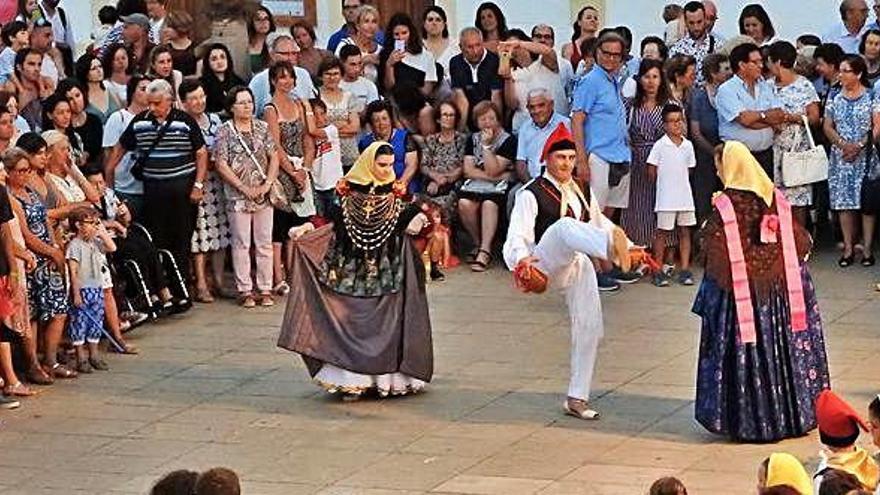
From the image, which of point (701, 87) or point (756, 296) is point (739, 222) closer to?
point (756, 296)

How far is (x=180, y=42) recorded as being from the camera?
53.3 ft

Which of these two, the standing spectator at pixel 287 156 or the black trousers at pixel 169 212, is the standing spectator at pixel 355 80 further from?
the black trousers at pixel 169 212

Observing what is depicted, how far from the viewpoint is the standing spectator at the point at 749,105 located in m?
15.6

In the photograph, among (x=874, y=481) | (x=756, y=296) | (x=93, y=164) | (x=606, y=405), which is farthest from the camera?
(x=93, y=164)

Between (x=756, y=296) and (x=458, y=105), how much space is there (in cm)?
550

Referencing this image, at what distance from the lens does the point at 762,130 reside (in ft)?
51.4

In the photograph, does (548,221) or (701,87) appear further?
(701,87)

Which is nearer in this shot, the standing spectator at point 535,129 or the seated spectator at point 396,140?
the standing spectator at point 535,129

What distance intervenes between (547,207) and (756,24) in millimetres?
5703

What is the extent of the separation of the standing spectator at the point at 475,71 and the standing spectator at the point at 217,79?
183 centimetres

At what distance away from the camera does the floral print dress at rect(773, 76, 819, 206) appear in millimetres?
15688

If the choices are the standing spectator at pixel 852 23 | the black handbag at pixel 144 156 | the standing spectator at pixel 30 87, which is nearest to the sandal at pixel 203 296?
the black handbag at pixel 144 156

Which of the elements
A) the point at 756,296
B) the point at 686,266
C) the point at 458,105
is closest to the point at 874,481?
the point at 756,296

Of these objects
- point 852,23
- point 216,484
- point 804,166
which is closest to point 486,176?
point 804,166
